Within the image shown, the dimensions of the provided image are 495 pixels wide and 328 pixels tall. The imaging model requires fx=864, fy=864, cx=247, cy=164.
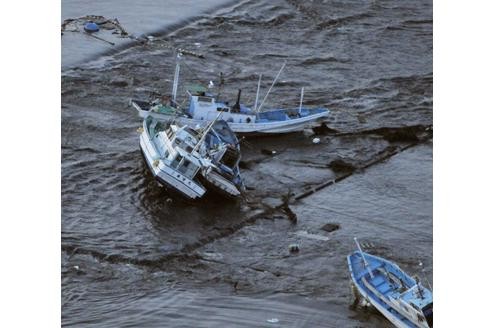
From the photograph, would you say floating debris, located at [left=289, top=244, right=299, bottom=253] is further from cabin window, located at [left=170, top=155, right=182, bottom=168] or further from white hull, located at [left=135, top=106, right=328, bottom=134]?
white hull, located at [left=135, top=106, right=328, bottom=134]

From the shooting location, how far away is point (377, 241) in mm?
16688

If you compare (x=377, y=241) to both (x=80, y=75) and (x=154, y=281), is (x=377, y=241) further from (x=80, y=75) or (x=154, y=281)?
(x=80, y=75)

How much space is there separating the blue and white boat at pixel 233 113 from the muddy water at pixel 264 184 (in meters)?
0.45

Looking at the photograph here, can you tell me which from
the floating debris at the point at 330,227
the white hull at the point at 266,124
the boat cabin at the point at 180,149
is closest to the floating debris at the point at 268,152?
the white hull at the point at 266,124

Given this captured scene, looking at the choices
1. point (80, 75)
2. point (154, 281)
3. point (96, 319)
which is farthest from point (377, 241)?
point (80, 75)

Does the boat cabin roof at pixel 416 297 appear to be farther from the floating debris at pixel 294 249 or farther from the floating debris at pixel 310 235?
the floating debris at pixel 310 235

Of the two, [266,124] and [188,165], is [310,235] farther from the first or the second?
[266,124]

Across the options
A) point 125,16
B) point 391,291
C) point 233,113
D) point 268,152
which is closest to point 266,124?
point 268,152

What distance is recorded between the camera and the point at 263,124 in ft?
70.0

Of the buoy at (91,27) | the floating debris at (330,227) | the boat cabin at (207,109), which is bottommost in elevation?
the floating debris at (330,227)

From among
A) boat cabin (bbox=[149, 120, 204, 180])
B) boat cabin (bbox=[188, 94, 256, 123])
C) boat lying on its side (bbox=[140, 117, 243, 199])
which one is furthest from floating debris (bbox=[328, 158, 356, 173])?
boat cabin (bbox=[149, 120, 204, 180])

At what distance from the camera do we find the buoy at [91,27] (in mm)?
26031

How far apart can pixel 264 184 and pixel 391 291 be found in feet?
18.9

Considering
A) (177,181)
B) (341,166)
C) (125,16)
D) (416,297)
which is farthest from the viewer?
(125,16)
